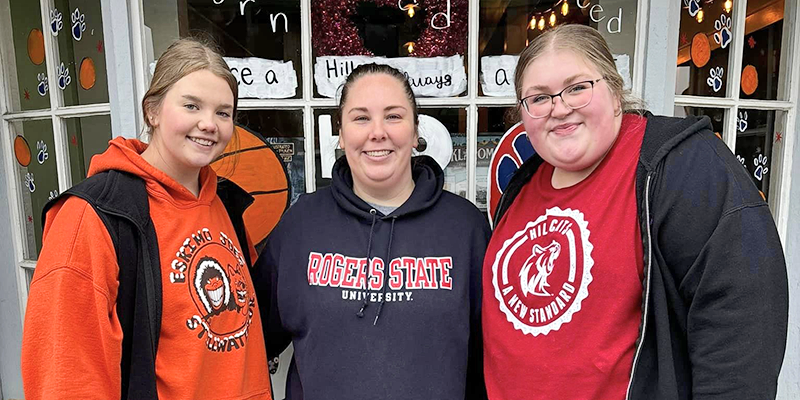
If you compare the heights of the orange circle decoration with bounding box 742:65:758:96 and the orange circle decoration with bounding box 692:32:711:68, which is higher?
the orange circle decoration with bounding box 692:32:711:68

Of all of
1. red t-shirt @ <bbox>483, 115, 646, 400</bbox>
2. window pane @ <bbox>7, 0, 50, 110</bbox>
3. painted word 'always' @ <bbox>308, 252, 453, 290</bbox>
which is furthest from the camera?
window pane @ <bbox>7, 0, 50, 110</bbox>

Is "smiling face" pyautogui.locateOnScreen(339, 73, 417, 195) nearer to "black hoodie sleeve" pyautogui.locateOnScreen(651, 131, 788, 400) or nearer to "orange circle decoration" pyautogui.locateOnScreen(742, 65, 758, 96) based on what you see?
"black hoodie sleeve" pyautogui.locateOnScreen(651, 131, 788, 400)

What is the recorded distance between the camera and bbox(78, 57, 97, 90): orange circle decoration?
222cm

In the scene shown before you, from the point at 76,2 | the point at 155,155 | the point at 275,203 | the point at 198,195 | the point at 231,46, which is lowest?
the point at 275,203

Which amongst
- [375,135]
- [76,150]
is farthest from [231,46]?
[375,135]

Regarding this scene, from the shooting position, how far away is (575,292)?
1146 mm

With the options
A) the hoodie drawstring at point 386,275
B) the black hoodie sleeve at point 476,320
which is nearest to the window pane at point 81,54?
the hoodie drawstring at point 386,275

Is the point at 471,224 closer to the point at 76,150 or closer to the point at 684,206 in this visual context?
the point at 684,206

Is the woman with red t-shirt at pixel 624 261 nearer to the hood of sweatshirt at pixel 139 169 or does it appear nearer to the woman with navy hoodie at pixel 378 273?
the woman with navy hoodie at pixel 378 273

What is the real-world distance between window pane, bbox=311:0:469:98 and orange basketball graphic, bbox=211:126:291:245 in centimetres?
37

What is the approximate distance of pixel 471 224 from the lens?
5.10 ft

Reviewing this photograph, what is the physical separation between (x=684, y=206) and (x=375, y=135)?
85 cm

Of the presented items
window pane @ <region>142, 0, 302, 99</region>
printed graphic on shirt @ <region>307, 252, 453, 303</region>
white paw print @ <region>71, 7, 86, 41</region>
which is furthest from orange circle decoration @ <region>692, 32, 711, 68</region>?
white paw print @ <region>71, 7, 86, 41</region>

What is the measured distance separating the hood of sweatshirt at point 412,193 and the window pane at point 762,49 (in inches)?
67.7
